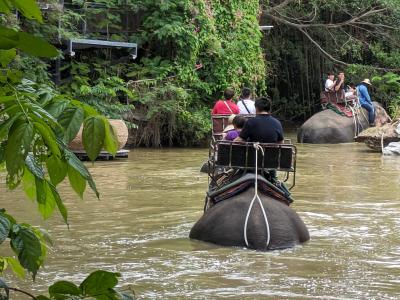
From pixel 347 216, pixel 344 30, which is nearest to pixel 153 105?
pixel 347 216

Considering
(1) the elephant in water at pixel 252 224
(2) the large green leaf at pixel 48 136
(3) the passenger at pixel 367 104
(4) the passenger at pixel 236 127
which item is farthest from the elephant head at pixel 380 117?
(2) the large green leaf at pixel 48 136

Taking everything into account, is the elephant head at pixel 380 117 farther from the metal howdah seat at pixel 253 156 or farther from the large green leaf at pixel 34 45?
the large green leaf at pixel 34 45

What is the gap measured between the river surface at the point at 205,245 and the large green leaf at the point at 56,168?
4.94 meters

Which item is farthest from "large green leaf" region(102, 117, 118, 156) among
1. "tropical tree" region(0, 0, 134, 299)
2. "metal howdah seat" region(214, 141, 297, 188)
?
"metal howdah seat" region(214, 141, 297, 188)

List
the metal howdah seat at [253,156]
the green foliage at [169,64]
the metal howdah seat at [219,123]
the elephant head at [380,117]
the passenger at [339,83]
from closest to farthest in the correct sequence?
the metal howdah seat at [253,156]
the metal howdah seat at [219,123]
the green foliage at [169,64]
the passenger at [339,83]
the elephant head at [380,117]

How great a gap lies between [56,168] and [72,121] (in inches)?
5.0

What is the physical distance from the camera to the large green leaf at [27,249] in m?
1.99

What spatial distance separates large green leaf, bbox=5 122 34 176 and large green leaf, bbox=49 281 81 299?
0.28 m

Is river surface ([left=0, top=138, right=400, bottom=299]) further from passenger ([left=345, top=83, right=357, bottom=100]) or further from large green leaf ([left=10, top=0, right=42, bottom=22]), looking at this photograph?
passenger ([left=345, top=83, right=357, bottom=100])

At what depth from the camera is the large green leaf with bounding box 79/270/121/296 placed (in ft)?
5.73

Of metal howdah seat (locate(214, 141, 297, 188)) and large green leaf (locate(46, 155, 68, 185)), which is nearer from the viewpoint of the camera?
large green leaf (locate(46, 155, 68, 185))

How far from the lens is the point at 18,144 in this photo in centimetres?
178

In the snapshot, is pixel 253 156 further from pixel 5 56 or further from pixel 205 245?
pixel 5 56

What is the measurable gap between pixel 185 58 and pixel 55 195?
22.2 m
